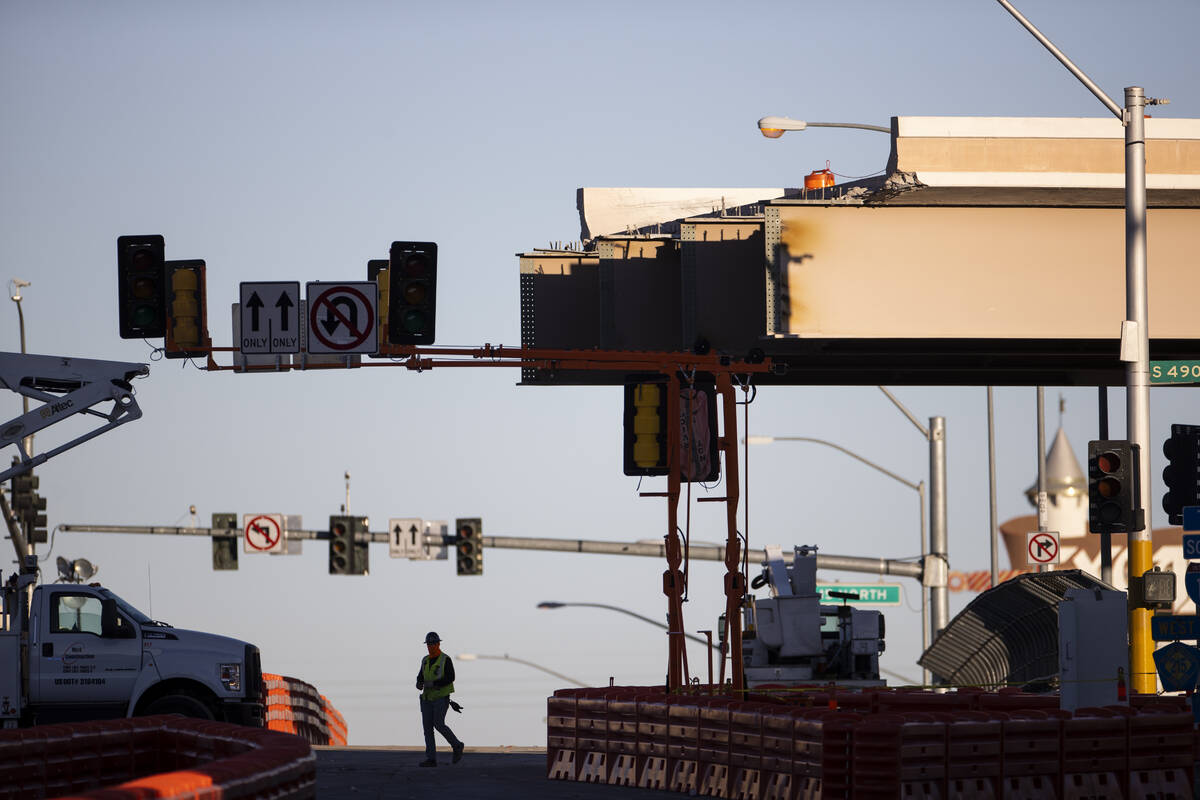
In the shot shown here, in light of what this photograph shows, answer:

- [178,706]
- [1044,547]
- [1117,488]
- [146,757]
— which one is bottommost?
[178,706]

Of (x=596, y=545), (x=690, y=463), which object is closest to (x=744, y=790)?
(x=690, y=463)

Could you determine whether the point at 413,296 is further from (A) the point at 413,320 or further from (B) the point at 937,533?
(B) the point at 937,533

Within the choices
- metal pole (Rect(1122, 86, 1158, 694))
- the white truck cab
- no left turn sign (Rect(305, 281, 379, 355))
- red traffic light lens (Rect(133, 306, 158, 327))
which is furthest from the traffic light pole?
the white truck cab

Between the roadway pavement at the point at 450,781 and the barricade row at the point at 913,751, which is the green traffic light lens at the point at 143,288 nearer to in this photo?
the roadway pavement at the point at 450,781

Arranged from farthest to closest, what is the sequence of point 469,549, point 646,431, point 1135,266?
point 469,549, point 646,431, point 1135,266

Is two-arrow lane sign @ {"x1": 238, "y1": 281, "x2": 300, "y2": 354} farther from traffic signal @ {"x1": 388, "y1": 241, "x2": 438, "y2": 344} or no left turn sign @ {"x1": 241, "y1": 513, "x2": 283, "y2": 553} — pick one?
no left turn sign @ {"x1": 241, "y1": 513, "x2": 283, "y2": 553}

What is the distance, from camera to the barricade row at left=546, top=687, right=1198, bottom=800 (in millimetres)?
16953

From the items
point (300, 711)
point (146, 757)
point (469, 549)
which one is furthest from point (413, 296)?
point (469, 549)

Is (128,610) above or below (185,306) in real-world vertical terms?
below

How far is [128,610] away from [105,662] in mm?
765

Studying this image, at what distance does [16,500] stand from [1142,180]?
2595 centimetres

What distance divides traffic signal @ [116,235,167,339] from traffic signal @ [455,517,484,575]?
89.9 ft

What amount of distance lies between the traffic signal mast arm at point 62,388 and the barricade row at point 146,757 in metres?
6.88

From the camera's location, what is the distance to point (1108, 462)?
70.0 feet
